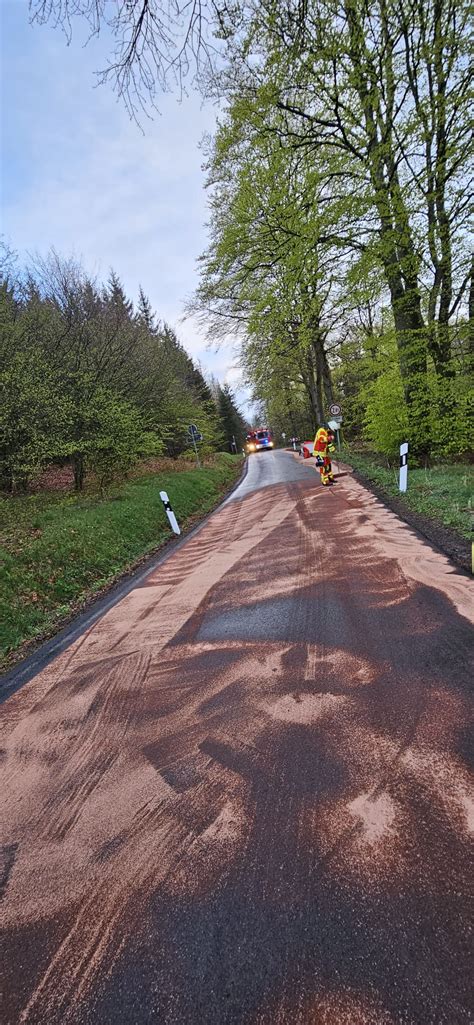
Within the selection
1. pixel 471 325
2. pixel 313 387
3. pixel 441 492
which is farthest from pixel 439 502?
pixel 313 387

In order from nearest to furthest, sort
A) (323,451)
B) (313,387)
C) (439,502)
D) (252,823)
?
(252,823)
(439,502)
(323,451)
(313,387)

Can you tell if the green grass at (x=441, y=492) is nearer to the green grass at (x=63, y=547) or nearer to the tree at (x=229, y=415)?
the green grass at (x=63, y=547)

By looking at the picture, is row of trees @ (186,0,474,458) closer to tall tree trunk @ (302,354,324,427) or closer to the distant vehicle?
tall tree trunk @ (302,354,324,427)

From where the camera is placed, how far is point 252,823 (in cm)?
182

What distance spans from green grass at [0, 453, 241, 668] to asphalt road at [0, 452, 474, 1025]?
5.62 feet

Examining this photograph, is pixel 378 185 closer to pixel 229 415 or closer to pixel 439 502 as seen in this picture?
pixel 439 502

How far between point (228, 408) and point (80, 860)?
50276 mm

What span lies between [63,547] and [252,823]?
6094 millimetres

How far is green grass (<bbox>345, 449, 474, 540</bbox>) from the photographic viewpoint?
5.57m

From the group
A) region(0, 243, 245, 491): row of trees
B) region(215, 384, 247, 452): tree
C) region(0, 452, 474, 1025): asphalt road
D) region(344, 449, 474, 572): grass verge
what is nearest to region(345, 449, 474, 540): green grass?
region(344, 449, 474, 572): grass verge

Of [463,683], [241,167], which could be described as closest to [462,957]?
[463,683]

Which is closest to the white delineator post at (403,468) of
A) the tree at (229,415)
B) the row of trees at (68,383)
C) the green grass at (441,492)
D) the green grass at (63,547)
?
the green grass at (441,492)

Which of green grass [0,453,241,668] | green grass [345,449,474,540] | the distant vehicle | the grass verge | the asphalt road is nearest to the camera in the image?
the asphalt road

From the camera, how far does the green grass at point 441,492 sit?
5566 millimetres
